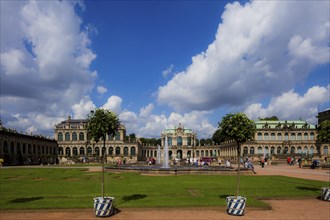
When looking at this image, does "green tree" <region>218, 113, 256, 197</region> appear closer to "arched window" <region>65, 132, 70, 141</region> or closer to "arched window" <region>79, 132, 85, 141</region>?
"arched window" <region>79, 132, 85, 141</region>

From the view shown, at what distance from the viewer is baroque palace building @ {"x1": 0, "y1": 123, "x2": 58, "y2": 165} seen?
7388 cm

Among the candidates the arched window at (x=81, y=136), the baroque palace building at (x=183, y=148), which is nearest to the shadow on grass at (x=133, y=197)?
the arched window at (x=81, y=136)

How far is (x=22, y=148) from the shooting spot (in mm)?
84750

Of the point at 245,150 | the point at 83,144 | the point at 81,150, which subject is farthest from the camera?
the point at 81,150

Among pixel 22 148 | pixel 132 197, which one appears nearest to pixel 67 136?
pixel 22 148

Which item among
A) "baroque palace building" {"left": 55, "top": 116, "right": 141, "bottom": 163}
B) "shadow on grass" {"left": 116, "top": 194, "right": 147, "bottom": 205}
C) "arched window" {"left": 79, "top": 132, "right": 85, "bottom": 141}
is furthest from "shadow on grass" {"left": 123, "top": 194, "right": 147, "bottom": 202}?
"arched window" {"left": 79, "top": 132, "right": 85, "bottom": 141}

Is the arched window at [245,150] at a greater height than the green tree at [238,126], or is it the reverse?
the green tree at [238,126]

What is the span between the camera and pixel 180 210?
15.9m

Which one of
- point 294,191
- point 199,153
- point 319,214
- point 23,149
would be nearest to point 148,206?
point 319,214

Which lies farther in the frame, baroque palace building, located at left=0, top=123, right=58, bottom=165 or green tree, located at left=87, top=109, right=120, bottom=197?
baroque palace building, located at left=0, top=123, right=58, bottom=165

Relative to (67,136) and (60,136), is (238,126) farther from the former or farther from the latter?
(60,136)

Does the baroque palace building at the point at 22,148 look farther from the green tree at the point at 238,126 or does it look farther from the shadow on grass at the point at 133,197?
the green tree at the point at 238,126

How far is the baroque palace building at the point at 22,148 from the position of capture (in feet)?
242

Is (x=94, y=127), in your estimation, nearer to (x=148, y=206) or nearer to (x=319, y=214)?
(x=148, y=206)
